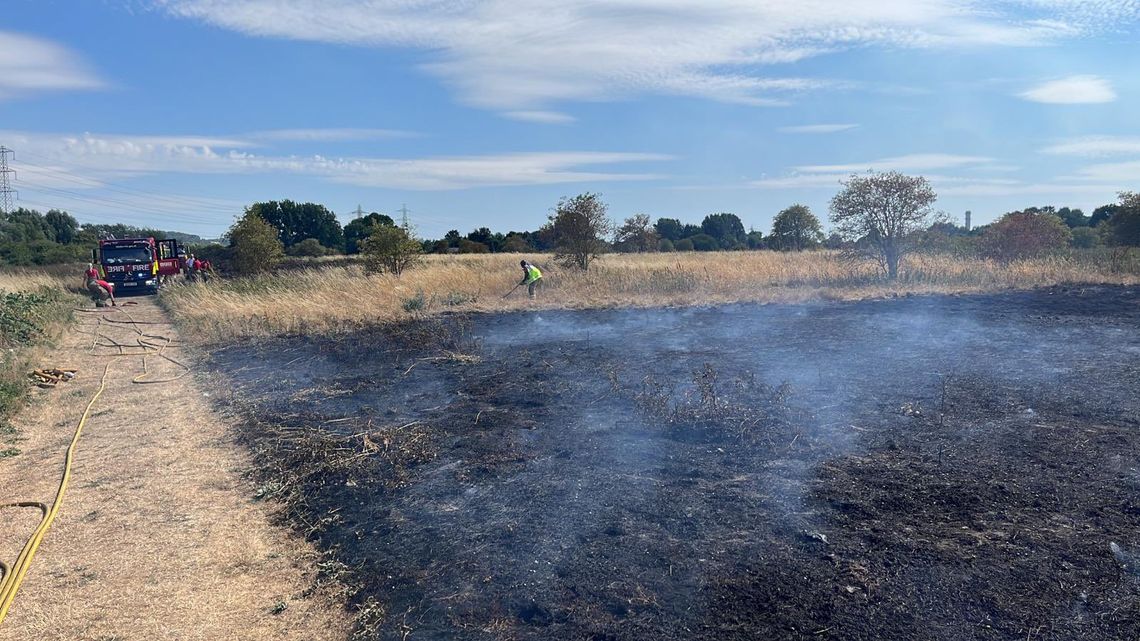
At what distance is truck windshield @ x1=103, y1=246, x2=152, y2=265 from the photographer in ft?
78.6

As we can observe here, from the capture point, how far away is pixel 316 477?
5770 millimetres

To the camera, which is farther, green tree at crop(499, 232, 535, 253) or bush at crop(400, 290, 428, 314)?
green tree at crop(499, 232, 535, 253)

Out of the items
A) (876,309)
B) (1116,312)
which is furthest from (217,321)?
(1116,312)

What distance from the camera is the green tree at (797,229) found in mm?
40188

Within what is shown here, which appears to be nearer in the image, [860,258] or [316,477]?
[316,477]

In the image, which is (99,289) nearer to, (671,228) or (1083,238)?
(1083,238)

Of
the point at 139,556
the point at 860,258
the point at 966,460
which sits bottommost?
the point at 139,556

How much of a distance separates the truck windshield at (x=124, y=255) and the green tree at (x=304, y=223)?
28002 millimetres

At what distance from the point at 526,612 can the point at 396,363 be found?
706cm

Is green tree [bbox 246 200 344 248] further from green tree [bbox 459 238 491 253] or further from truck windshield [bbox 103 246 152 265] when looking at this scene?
truck windshield [bbox 103 246 152 265]

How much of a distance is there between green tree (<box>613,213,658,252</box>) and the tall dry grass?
56.8 ft

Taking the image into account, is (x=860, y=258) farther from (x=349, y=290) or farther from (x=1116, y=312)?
(x=349, y=290)

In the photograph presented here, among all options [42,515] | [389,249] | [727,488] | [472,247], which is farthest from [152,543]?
[472,247]

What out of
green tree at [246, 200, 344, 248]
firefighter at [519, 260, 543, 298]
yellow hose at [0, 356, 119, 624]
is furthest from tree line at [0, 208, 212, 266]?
yellow hose at [0, 356, 119, 624]
